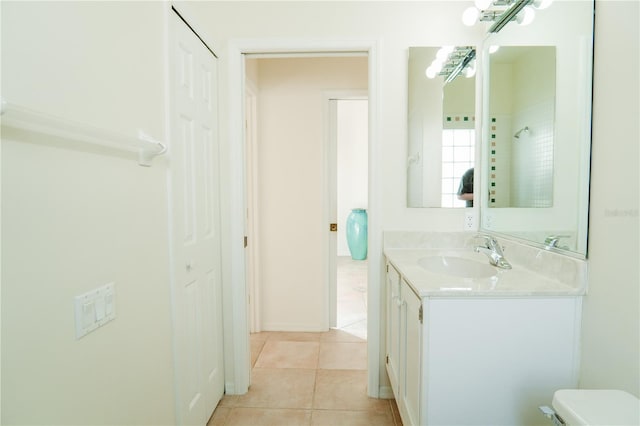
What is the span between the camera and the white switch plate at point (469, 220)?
198 cm

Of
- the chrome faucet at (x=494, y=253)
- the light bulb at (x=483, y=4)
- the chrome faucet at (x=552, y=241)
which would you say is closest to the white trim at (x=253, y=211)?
the light bulb at (x=483, y=4)

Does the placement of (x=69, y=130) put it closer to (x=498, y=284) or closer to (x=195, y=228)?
(x=195, y=228)

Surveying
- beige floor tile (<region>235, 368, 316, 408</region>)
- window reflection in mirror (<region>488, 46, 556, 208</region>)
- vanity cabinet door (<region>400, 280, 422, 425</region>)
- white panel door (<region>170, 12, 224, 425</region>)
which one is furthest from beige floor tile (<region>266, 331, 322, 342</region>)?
window reflection in mirror (<region>488, 46, 556, 208</region>)

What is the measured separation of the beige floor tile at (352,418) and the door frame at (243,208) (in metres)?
0.16

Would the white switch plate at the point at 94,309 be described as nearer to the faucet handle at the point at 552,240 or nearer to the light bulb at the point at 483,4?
the faucet handle at the point at 552,240

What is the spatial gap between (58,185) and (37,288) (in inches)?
9.9

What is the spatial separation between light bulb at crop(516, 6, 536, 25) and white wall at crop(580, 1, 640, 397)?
1.34ft

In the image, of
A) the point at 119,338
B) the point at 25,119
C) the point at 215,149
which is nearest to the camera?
the point at 25,119

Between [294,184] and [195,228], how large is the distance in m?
1.37

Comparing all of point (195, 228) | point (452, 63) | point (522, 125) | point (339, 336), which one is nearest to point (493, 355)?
point (522, 125)

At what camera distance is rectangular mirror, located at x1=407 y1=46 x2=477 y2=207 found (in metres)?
1.94

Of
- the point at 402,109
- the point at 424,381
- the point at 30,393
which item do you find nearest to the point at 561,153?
the point at 402,109

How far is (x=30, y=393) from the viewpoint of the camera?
28.7 inches

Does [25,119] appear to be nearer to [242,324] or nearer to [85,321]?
[85,321]
